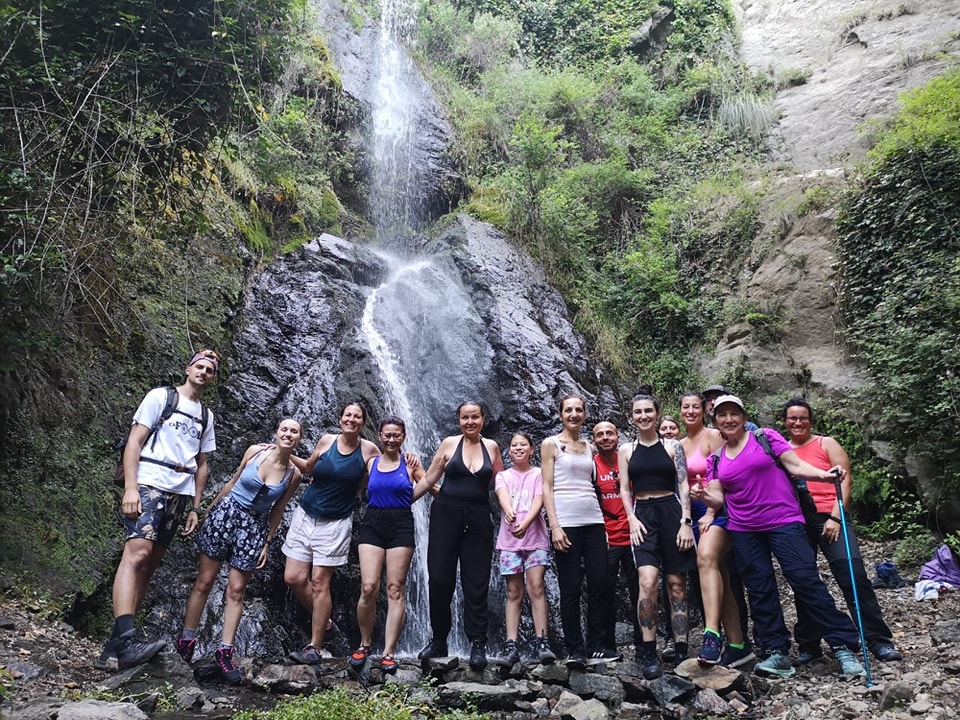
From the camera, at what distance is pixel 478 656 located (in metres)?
4.13

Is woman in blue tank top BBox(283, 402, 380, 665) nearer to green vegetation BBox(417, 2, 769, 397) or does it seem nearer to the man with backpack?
the man with backpack

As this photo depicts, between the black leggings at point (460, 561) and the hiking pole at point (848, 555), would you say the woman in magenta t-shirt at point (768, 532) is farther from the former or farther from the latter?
the black leggings at point (460, 561)

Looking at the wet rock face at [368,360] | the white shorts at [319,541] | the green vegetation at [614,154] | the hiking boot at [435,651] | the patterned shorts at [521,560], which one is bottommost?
the hiking boot at [435,651]

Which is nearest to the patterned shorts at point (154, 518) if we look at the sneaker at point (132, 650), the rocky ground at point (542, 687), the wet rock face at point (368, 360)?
the sneaker at point (132, 650)

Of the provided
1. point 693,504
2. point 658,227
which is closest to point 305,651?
point 693,504

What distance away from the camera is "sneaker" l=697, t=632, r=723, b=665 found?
12.7ft

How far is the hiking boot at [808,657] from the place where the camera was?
406cm

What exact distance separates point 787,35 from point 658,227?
26.2ft

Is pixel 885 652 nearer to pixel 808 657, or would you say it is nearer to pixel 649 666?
pixel 808 657

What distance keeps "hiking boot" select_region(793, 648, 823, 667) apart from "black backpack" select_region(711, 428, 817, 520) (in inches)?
32.6

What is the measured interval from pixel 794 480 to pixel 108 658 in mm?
4558

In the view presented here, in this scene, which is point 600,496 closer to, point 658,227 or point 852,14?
point 658,227

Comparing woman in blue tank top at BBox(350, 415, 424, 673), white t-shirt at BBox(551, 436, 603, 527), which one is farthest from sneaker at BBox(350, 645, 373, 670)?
white t-shirt at BBox(551, 436, 603, 527)

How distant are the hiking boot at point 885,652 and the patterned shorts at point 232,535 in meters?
4.03
